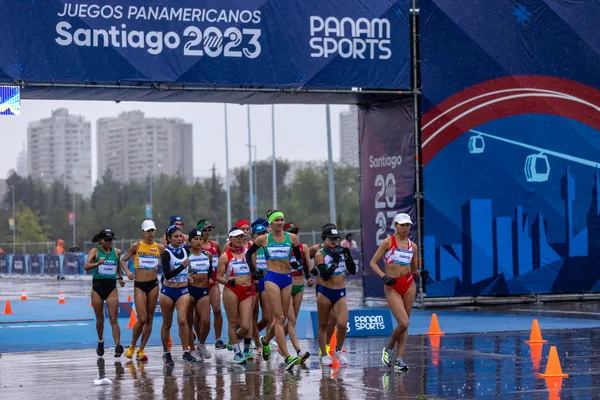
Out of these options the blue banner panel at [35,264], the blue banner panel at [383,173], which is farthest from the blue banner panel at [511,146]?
the blue banner panel at [35,264]

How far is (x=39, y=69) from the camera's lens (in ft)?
73.2

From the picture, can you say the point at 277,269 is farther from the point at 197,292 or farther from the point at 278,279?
the point at 197,292

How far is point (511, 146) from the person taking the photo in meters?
26.8

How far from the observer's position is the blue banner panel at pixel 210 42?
73.4 ft

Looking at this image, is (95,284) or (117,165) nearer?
(95,284)

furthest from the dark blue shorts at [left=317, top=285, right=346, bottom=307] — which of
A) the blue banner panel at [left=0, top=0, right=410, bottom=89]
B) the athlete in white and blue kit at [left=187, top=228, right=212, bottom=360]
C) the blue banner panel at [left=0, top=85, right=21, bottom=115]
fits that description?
the blue banner panel at [left=0, top=0, right=410, bottom=89]

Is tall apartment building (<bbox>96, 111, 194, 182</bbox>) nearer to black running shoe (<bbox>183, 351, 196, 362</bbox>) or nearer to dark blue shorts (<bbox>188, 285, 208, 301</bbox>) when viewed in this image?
dark blue shorts (<bbox>188, 285, 208, 301</bbox>)

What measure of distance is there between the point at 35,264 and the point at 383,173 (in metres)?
41.7

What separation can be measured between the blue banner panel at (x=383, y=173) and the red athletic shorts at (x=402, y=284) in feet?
37.7

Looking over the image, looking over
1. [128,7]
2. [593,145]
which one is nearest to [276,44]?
[128,7]

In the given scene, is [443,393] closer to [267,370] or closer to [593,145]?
[267,370]

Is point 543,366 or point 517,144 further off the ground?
point 517,144

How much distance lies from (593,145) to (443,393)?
17.6 m

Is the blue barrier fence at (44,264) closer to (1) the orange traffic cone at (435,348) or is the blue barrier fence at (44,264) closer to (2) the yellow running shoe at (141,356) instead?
(1) the orange traffic cone at (435,348)
